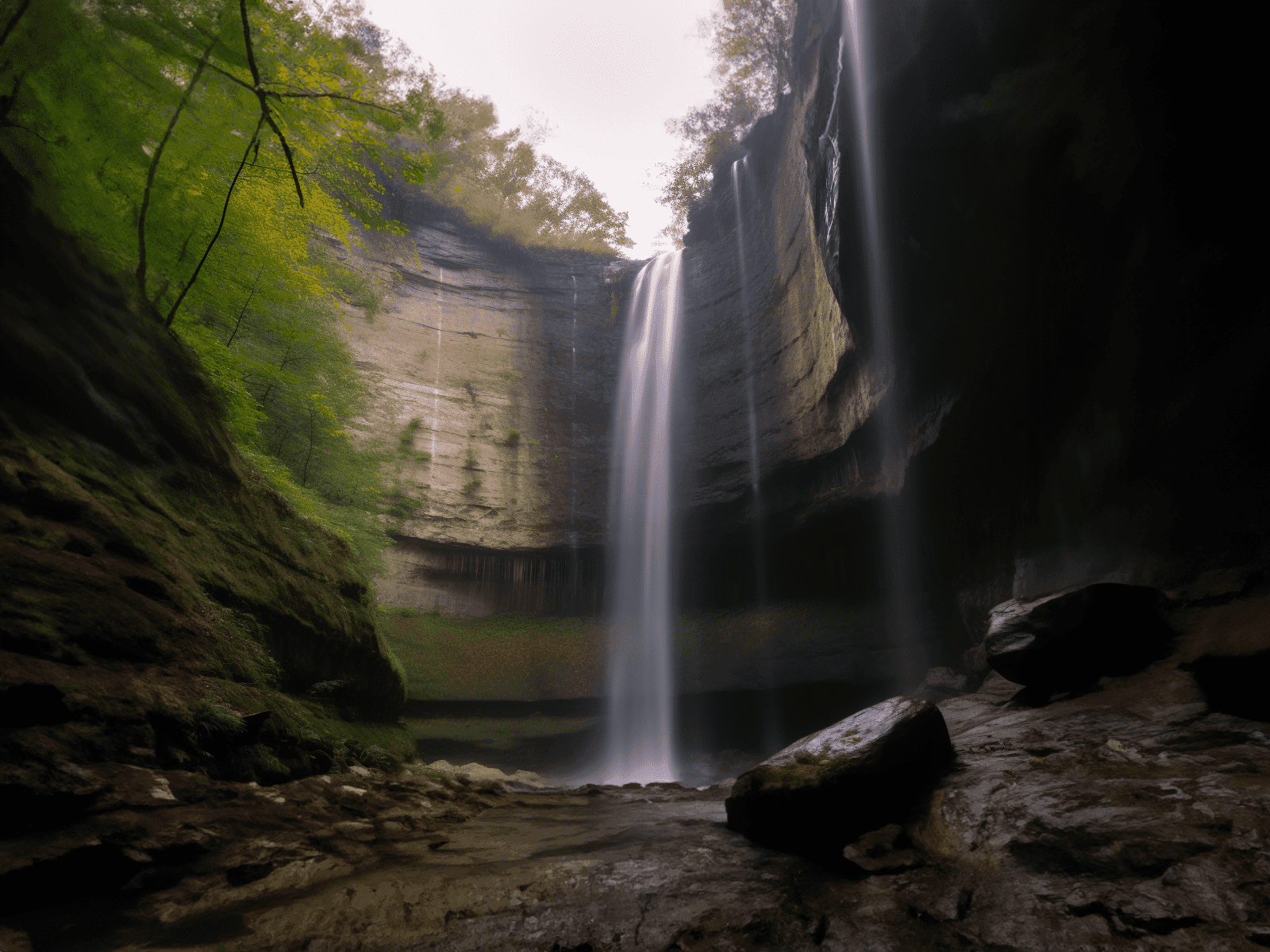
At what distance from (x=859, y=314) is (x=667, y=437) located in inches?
369

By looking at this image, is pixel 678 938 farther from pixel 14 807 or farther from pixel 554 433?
pixel 554 433

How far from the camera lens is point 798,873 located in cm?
335

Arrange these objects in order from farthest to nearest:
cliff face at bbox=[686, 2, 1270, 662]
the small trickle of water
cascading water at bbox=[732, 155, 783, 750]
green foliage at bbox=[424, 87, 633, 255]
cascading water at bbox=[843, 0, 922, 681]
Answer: green foliage at bbox=[424, 87, 633, 255], the small trickle of water, cascading water at bbox=[732, 155, 783, 750], cascading water at bbox=[843, 0, 922, 681], cliff face at bbox=[686, 2, 1270, 662]

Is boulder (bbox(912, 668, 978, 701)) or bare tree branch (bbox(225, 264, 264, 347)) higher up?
bare tree branch (bbox(225, 264, 264, 347))

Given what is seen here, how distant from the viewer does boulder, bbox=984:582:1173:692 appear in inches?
213

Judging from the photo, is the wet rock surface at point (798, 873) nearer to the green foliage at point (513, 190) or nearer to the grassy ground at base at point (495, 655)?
the grassy ground at base at point (495, 655)

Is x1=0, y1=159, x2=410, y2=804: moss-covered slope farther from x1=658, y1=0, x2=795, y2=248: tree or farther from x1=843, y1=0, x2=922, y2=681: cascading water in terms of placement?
x1=658, y1=0, x2=795, y2=248: tree

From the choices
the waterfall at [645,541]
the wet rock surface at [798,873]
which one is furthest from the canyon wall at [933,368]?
the wet rock surface at [798,873]

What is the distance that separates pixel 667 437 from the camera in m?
19.7

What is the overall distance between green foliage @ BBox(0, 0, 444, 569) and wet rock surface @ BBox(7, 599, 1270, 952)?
3943 millimetres

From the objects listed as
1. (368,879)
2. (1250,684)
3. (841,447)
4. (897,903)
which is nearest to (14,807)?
(368,879)

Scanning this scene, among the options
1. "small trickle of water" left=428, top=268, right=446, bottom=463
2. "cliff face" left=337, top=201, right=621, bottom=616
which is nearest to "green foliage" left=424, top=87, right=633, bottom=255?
"cliff face" left=337, top=201, right=621, bottom=616

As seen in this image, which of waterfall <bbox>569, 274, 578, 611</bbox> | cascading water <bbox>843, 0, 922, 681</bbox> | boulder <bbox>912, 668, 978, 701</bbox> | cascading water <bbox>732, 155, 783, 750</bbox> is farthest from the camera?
waterfall <bbox>569, 274, 578, 611</bbox>

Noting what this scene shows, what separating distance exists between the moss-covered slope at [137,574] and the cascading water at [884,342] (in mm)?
9749
